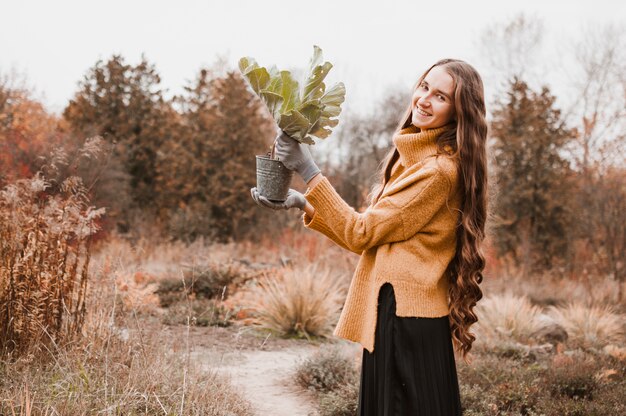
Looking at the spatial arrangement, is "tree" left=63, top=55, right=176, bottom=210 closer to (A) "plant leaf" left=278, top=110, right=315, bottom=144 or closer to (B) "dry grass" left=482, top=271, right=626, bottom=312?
(B) "dry grass" left=482, top=271, right=626, bottom=312

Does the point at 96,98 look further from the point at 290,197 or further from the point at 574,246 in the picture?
the point at 290,197

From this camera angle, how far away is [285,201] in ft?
8.00

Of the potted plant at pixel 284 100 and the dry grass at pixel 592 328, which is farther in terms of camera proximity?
the dry grass at pixel 592 328

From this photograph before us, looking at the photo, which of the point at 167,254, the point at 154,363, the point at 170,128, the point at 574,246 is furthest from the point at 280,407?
the point at 170,128

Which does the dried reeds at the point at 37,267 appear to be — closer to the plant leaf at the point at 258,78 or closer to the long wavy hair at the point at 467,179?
the plant leaf at the point at 258,78

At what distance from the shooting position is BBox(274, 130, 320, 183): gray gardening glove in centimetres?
235

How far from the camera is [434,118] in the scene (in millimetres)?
2438

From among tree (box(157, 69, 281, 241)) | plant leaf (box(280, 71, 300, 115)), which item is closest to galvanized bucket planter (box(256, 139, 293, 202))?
plant leaf (box(280, 71, 300, 115))

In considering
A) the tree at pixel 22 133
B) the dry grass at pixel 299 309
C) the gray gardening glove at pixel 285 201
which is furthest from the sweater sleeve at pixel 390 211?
the dry grass at pixel 299 309

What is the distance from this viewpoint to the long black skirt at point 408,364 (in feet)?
7.65

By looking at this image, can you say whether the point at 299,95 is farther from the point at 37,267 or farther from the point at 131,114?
the point at 131,114

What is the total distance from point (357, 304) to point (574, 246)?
11638 millimetres

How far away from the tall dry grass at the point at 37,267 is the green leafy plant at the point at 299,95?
209cm

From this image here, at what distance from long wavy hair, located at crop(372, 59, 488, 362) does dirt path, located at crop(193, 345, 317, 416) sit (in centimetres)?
222
